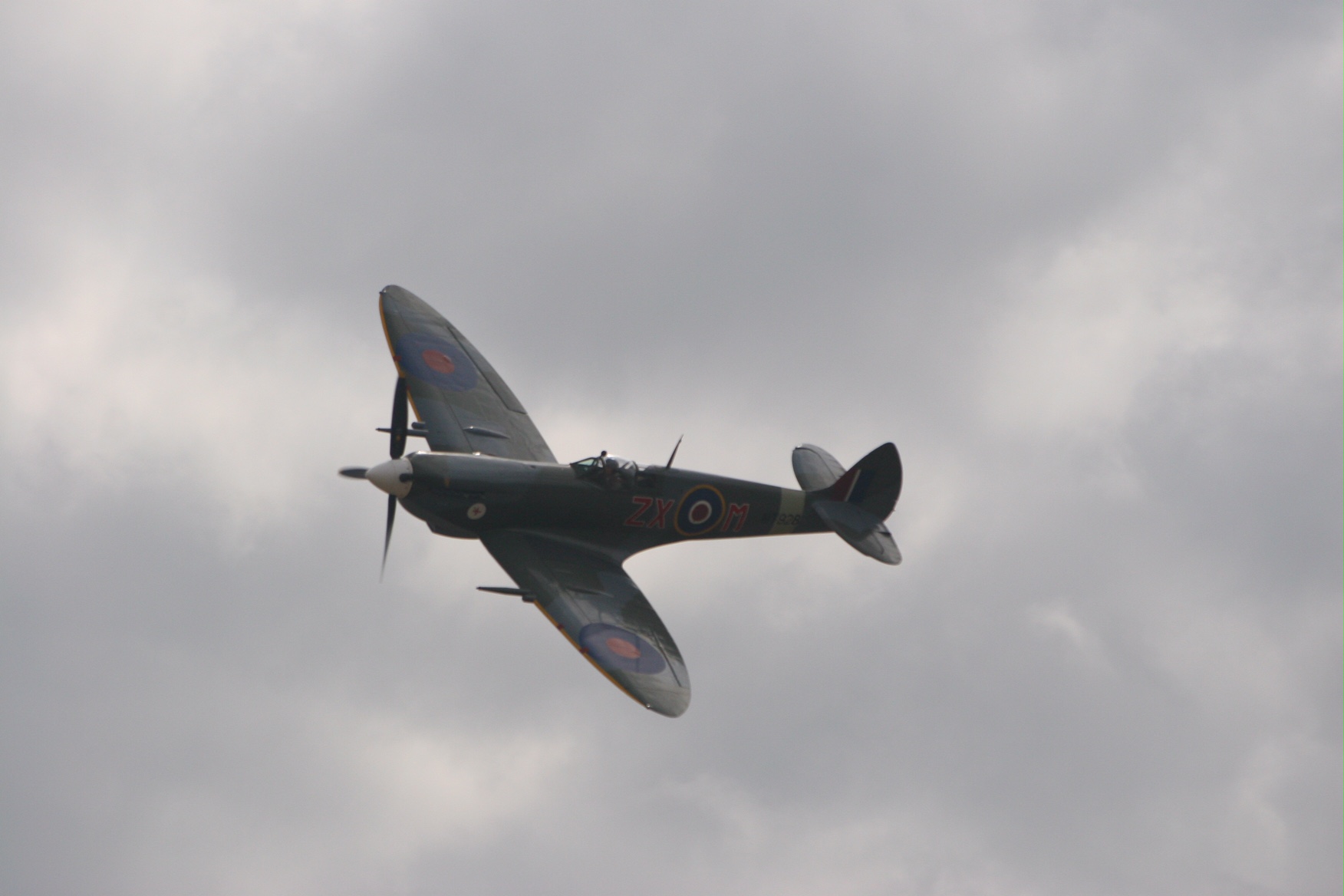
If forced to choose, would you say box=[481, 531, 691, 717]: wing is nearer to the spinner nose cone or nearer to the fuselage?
the fuselage

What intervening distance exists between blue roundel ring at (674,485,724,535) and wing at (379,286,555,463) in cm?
361

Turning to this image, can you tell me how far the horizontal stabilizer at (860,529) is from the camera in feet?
110

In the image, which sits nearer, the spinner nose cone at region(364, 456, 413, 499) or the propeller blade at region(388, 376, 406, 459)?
the spinner nose cone at region(364, 456, 413, 499)

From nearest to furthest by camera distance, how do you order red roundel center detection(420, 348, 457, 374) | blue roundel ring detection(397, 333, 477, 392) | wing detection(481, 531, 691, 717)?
wing detection(481, 531, 691, 717) < blue roundel ring detection(397, 333, 477, 392) < red roundel center detection(420, 348, 457, 374)

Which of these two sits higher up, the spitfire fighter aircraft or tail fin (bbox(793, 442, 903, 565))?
tail fin (bbox(793, 442, 903, 565))

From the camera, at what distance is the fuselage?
100.0 feet

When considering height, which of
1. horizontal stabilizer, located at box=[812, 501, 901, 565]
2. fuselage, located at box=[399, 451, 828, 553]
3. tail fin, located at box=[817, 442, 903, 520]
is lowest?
fuselage, located at box=[399, 451, 828, 553]

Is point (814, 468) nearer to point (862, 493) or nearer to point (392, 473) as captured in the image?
point (862, 493)

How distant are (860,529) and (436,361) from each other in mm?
11569

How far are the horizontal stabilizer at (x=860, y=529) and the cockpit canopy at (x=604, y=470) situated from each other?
557cm

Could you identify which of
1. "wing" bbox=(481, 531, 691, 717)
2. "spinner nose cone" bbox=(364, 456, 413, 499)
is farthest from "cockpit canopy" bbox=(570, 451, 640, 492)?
"spinner nose cone" bbox=(364, 456, 413, 499)

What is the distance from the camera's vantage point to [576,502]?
104ft

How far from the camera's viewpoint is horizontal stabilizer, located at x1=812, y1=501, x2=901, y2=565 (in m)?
33.4

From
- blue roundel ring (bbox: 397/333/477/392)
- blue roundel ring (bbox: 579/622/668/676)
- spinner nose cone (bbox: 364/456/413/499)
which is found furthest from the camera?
blue roundel ring (bbox: 397/333/477/392)
